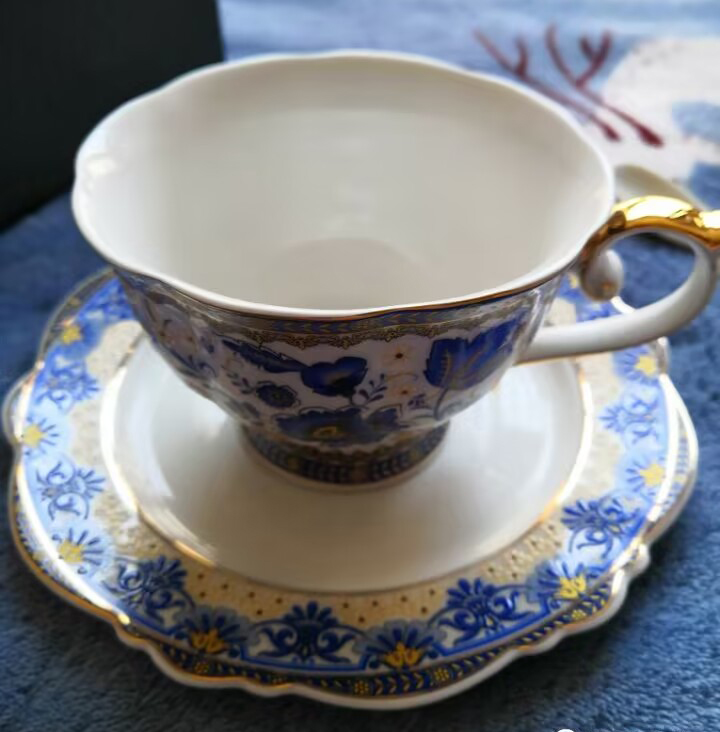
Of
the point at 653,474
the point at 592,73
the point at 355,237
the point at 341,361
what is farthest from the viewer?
the point at 592,73

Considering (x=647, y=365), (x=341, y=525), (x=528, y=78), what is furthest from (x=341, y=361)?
(x=528, y=78)

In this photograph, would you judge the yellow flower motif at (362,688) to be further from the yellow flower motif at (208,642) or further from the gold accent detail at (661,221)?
the gold accent detail at (661,221)

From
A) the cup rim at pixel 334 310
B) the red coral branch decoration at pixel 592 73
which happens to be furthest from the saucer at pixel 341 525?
the red coral branch decoration at pixel 592 73

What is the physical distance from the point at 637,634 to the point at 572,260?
0.58 ft

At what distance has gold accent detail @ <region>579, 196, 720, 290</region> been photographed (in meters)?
0.34

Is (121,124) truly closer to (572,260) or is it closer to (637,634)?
(572,260)

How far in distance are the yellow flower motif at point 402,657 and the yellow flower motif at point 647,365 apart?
216 millimetres

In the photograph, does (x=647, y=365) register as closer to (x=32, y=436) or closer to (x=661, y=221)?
(x=661, y=221)

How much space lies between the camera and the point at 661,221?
1.11 ft

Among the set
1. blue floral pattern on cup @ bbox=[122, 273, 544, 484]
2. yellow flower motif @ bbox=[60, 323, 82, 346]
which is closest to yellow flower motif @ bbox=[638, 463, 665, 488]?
blue floral pattern on cup @ bbox=[122, 273, 544, 484]

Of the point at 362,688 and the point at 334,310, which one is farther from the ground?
the point at 334,310

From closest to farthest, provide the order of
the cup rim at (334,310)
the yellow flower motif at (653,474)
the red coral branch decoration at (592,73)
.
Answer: the cup rim at (334,310) < the yellow flower motif at (653,474) < the red coral branch decoration at (592,73)

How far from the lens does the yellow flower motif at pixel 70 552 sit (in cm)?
38

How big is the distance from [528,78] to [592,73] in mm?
57
